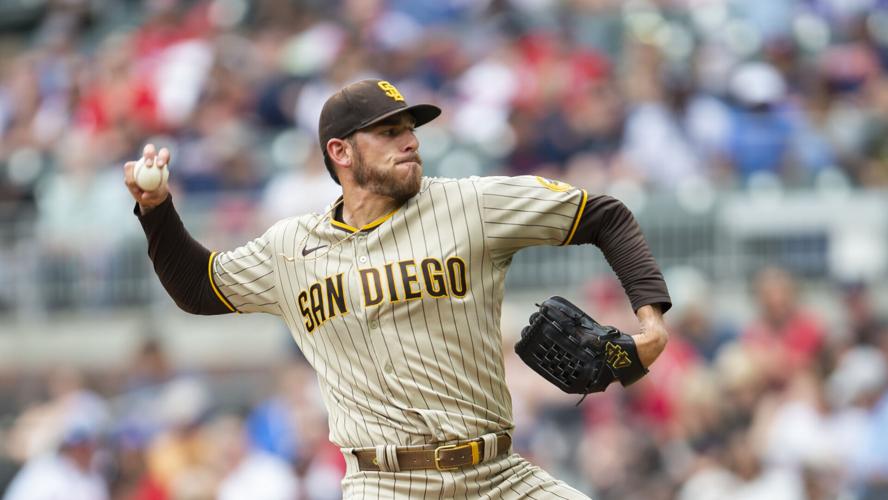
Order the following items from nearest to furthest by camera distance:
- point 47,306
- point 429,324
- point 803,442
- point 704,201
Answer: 1. point 429,324
2. point 803,442
3. point 704,201
4. point 47,306

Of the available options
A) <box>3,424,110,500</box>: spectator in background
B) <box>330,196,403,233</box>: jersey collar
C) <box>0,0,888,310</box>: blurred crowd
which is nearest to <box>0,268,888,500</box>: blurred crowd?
<box>3,424,110,500</box>: spectator in background

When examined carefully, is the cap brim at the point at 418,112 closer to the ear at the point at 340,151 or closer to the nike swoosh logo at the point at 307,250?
the ear at the point at 340,151

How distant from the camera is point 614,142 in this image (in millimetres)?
10969

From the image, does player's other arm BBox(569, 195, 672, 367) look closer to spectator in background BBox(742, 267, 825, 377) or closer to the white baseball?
the white baseball

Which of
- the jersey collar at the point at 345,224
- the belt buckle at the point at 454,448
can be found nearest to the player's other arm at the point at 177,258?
the jersey collar at the point at 345,224

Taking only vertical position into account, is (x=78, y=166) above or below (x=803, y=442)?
above

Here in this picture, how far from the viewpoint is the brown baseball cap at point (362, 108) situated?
4.91 meters

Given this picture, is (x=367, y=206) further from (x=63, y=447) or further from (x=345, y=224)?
(x=63, y=447)

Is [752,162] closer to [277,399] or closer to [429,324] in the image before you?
[277,399]

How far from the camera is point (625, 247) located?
15.8 feet

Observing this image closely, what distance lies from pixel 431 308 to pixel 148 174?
3.42 ft

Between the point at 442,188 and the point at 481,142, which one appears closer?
the point at 442,188

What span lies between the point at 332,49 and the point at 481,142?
240 cm

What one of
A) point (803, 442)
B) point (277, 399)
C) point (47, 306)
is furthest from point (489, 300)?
point (47, 306)
